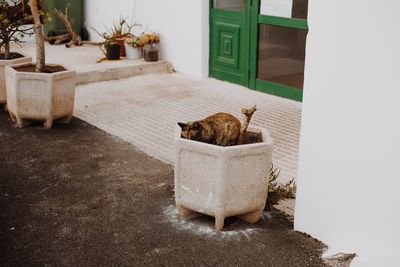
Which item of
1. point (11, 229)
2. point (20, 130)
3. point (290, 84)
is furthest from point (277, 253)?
point (290, 84)

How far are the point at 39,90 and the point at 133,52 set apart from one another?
3603 mm

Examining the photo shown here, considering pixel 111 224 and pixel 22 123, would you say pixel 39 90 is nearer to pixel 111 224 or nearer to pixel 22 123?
pixel 22 123

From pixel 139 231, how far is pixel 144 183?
2.97 ft

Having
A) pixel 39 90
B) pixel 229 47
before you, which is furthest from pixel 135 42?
pixel 39 90

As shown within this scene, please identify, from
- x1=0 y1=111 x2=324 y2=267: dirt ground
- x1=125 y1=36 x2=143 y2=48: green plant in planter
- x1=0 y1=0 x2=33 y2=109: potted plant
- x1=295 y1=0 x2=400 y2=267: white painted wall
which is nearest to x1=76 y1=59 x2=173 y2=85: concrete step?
x1=125 y1=36 x2=143 y2=48: green plant in planter

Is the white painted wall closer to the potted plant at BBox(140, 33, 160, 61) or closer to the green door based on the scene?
the green door

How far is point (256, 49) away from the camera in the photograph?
7.99 m

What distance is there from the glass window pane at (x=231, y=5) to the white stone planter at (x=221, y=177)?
14.4 ft

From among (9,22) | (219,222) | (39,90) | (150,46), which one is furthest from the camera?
(150,46)

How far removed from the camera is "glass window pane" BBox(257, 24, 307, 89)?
7.49 metres

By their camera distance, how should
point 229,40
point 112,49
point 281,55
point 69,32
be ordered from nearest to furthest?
point 281,55, point 229,40, point 112,49, point 69,32

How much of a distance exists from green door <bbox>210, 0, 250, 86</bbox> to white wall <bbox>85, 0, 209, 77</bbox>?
0.15 m

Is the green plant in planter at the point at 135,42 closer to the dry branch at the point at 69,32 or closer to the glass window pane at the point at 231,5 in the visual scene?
the glass window pane at the point at 231,5

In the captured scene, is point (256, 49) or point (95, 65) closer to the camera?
point (256, 49)
